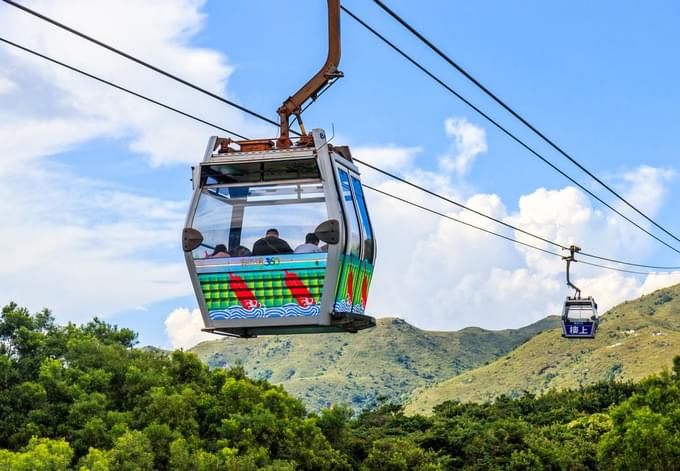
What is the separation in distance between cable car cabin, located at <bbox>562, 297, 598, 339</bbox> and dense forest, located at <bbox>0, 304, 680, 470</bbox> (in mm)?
13245

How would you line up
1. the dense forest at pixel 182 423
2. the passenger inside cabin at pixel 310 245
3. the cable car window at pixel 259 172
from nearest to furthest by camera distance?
the passenger inside cabin at pixel 310 245, the cable car window at pixel 259 172, the dense forest at pixel 182 423

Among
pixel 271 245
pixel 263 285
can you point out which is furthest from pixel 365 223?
pixel 263 285

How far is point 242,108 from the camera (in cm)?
1428

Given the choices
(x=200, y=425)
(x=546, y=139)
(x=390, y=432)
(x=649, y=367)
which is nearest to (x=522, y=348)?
(x=649, y=367)

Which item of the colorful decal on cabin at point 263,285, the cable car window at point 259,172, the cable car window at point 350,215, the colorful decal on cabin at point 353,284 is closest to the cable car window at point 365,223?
the colorful decal on cabin at point 353,284

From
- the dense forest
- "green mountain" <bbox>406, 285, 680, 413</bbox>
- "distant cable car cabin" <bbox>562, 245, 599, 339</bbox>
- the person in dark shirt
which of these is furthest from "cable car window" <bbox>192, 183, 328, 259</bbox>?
"green mountain" <bbox>406, 285, 680, 413</bbox>

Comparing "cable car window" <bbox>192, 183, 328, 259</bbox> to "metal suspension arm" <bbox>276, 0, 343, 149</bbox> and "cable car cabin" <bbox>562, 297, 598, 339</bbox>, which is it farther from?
"cable car cabin" <bbox>562, 297, 598, 339</bbox>

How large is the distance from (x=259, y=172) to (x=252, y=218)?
541 millimetres

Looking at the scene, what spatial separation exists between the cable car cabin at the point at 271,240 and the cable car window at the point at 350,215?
0.02 meters

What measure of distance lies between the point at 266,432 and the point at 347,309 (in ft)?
111

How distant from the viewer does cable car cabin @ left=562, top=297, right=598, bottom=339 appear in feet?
112

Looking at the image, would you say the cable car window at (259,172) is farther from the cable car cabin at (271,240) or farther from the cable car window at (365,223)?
the cable car window at (365,223)

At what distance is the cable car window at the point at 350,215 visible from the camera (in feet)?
40.8

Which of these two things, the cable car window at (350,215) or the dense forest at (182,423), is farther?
the dense forest at (182,423)
